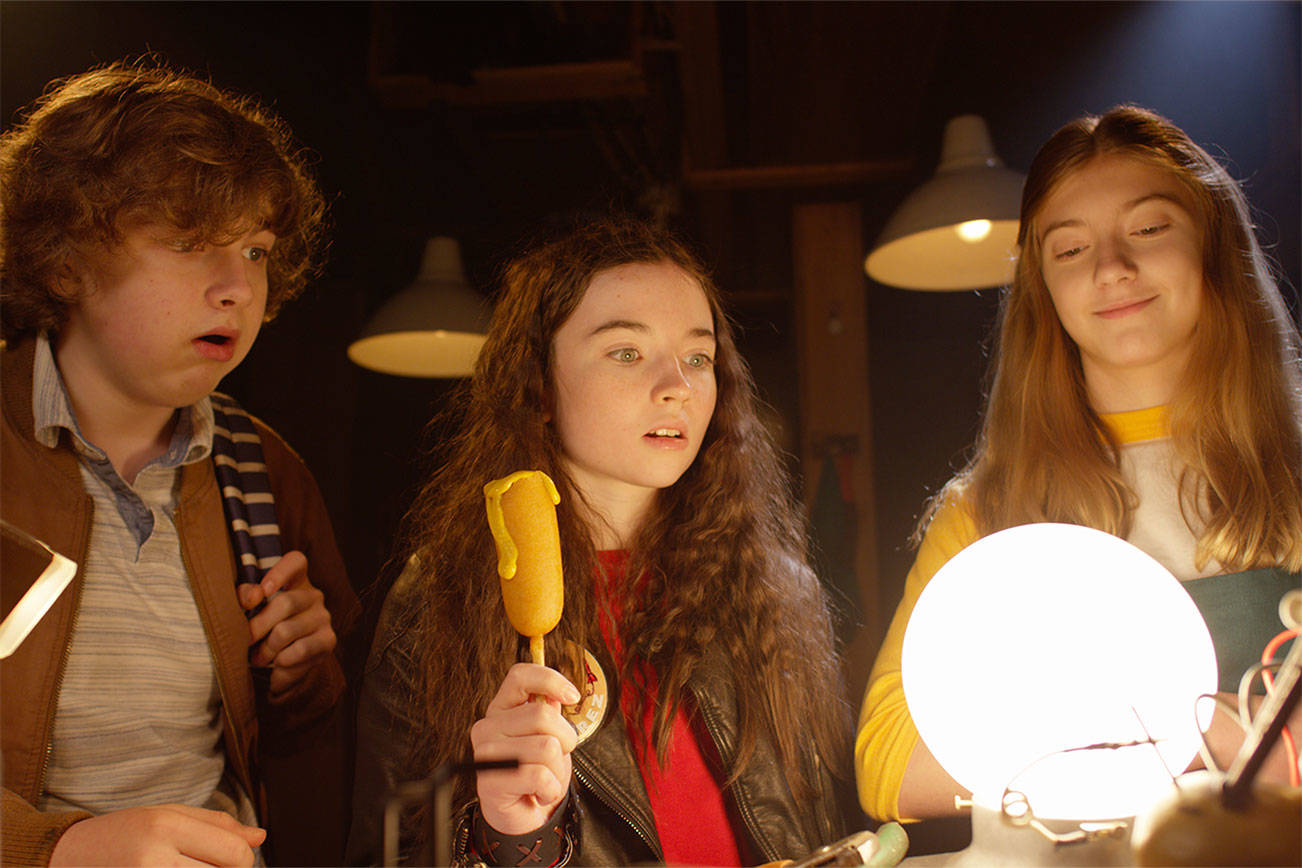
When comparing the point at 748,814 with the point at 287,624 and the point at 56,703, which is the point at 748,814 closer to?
the point at 287,624

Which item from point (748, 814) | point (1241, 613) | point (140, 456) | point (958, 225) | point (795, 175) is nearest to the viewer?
point (1241, 613)

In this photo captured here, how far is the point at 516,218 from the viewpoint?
8.23ft

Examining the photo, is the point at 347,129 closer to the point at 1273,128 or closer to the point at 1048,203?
the point at 1048,203

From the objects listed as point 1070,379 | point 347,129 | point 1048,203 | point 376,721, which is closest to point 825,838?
point 376,721

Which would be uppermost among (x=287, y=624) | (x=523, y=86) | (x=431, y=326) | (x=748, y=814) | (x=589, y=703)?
(x=523, y=86)

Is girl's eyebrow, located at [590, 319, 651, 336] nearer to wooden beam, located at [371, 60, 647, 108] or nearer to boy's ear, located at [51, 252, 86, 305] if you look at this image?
boy's ear, located at [51, 252, 86, 305]

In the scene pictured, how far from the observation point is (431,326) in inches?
93.1

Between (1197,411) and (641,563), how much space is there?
951 mm

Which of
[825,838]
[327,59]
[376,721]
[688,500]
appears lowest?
[825,838]

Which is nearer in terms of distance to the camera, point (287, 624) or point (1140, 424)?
point (1140, 424)

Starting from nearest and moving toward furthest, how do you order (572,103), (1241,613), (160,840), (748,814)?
(160,840) → (1241,613) → (748,814) → (572,103)

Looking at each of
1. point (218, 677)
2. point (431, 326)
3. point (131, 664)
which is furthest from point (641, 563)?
point (431, 326)

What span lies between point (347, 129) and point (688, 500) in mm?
1365

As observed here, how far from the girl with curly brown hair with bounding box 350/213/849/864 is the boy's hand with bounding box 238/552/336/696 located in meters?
0.15
